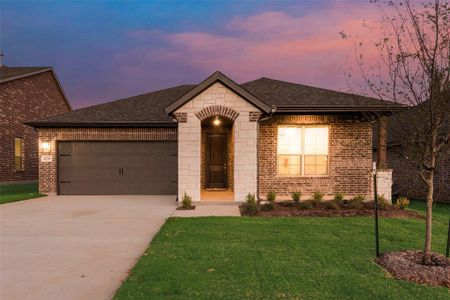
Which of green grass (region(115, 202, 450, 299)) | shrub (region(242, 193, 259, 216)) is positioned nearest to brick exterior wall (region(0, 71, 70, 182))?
green grass (region(115, 202, 450, 299))

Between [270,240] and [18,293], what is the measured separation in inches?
171

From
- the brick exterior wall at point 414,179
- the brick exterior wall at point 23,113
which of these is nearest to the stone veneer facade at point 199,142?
the brick exterior wall at point 414,179

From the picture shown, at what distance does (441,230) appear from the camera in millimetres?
7887

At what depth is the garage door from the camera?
14.9 metres

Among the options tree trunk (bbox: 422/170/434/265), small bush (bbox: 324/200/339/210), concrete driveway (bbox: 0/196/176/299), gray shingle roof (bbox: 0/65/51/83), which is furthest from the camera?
gray shingle roof (bbox: 0/65/51/83)

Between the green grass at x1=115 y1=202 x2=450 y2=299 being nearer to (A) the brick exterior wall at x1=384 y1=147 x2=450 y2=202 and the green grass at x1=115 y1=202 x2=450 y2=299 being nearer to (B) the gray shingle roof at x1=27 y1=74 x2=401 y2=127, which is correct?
(B) the gray shingle roof at x1=27 y1=74 x2=401 y2=127

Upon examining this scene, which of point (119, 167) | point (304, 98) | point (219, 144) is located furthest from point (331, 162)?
point (119, 167)

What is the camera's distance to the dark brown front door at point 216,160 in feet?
49.0

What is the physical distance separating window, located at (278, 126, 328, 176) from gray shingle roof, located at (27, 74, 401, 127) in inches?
36.0

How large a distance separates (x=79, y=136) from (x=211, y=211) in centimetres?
811

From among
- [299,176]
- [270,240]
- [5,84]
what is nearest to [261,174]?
[299,176]

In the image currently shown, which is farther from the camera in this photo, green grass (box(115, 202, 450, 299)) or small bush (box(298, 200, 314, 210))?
small bush (box(298, 200, 314, 210))

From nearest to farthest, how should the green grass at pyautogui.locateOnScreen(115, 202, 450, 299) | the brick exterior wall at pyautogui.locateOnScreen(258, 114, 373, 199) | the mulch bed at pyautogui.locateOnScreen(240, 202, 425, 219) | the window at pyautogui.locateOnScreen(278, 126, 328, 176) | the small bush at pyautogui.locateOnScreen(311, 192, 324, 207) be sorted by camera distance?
the green grass at pyautogui.locateOnScreen(115, 202, 450, 299) → the mulch bed at pyautogui.locateOnScreen(240, 202, 425, 219) → the small bush at pyautogui.locateOnScreen(311, 192, 324, 207) → the brick exterior wall at pyautogui.locateOnScreen(258, 114, 373, 199) → the window at pyautogui.locateOnScreen(278, 126, 328, 176)

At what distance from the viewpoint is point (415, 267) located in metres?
4.93
